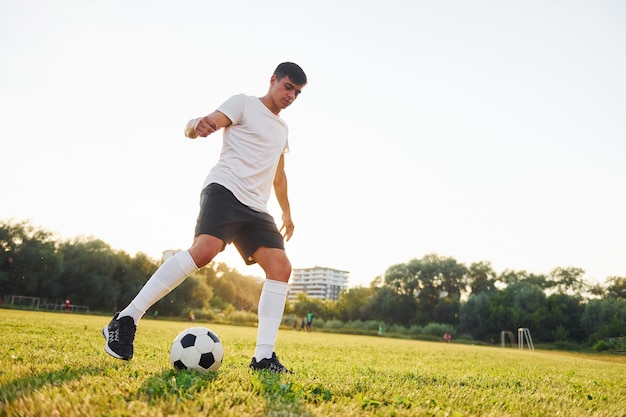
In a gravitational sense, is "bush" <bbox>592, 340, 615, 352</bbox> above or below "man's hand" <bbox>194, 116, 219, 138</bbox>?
below

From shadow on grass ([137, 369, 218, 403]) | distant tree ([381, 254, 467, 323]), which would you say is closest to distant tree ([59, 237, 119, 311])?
distant tree ([381, 254, 467, 323])

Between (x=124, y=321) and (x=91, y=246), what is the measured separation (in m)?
62.1

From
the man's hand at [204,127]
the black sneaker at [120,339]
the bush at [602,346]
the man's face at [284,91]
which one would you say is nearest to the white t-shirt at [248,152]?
the man's face at [284,91]

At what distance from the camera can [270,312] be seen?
378 centimetres

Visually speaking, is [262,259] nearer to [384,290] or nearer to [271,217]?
[271,217]

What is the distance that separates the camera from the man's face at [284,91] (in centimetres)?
394

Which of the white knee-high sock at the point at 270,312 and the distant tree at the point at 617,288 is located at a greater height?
the distant tree at the point at 617,288

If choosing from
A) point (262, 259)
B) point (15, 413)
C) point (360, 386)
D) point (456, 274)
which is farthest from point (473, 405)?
point (456, 274)

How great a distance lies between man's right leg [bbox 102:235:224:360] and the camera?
3186 millimetres

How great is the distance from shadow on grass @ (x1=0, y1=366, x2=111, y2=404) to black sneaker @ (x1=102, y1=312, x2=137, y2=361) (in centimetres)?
19

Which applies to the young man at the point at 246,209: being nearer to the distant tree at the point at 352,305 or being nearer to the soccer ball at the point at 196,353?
the soccer ball at the point at 196,353

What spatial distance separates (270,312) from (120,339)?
1.21m

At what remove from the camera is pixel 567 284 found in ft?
258

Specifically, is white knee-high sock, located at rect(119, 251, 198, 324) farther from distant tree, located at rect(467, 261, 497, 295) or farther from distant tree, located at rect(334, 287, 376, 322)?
distant tree, located at rect(467, 261, 497, 295)
